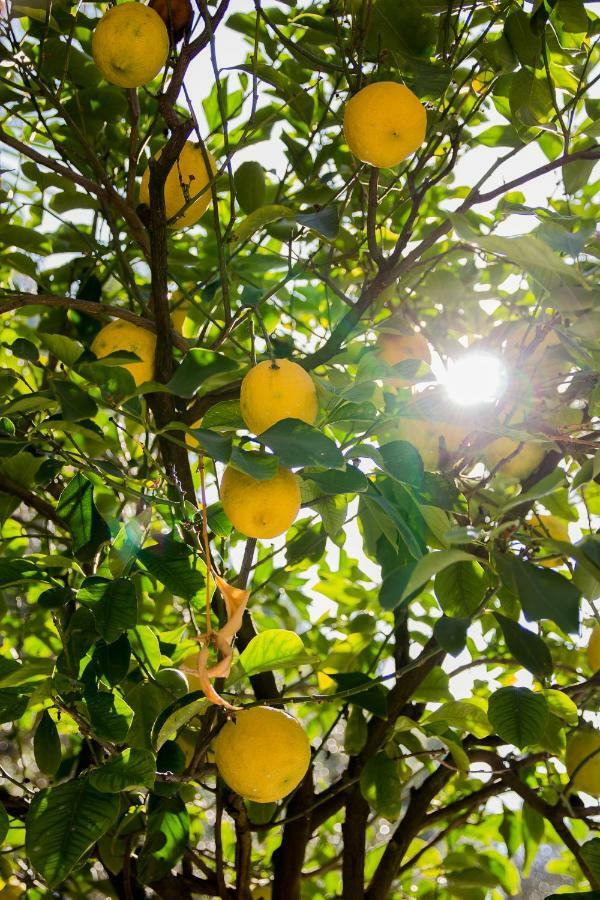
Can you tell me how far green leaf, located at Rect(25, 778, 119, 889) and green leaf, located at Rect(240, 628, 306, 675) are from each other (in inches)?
8.4

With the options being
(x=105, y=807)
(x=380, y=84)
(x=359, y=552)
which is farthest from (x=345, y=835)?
(x=380, y=84)

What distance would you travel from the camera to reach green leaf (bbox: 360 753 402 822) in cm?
121

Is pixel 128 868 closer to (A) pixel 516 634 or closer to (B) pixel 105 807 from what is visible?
(B) pixel 105 807

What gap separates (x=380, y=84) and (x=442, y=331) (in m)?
0.55

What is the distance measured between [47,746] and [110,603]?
30 centimetres

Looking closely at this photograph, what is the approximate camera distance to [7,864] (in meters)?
1.49

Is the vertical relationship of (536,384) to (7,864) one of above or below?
above

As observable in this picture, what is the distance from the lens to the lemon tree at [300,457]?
83 centimetres

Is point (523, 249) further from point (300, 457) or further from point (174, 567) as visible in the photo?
point (174, 567)

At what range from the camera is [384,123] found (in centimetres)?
102

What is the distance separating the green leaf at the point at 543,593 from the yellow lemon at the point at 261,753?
44 centimetres

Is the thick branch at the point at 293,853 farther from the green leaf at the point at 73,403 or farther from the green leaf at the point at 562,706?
the green leaf at the point at 73,403

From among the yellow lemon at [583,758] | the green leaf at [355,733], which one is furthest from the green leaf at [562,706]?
the green leaf at [355,733]

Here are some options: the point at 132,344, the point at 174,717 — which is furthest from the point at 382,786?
the point at 132,344
